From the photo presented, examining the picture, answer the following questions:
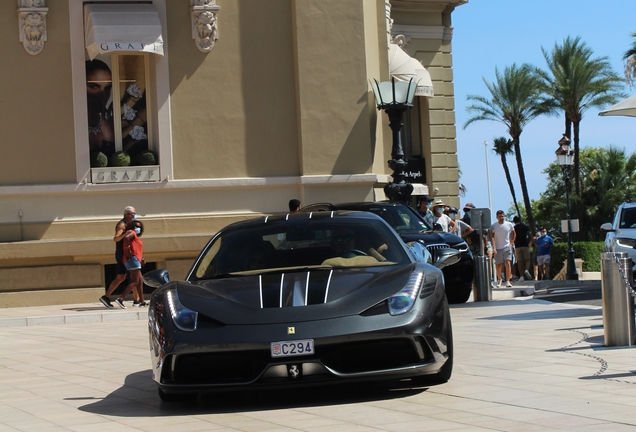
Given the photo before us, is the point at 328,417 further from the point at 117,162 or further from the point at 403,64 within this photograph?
the point at 403,64

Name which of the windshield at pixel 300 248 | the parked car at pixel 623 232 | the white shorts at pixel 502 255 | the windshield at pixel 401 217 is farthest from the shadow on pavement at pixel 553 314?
the white shorts at pixel 502 255

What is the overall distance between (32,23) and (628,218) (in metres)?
11.9

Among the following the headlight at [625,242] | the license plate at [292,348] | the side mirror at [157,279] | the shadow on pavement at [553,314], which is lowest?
the shadow on pavement at [553,314]

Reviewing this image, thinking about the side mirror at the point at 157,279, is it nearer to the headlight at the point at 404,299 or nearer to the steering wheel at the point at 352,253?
the steering wheel at the point at 352,253

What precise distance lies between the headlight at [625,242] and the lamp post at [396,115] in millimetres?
4331

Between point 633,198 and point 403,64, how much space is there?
30.3 meters

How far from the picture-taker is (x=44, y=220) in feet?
63.6

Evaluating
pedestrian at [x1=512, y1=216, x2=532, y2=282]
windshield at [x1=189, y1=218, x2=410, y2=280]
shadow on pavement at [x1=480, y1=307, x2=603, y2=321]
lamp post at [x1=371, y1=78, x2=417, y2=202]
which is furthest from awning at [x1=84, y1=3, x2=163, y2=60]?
windshield at [x1=189, y1=218, x2=410, y2=280]

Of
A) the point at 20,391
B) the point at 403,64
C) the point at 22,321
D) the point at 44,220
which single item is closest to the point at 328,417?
the point at 20,391

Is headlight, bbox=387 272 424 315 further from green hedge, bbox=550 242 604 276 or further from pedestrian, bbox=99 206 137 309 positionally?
green hedge, bbox=550 242 604 276

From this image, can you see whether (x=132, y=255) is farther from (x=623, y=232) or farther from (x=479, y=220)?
(x=623, y=232)

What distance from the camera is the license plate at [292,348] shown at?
6.27 m

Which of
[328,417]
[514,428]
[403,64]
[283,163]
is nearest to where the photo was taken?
[514,428]

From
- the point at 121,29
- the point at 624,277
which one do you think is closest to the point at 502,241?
the point at 121,29
